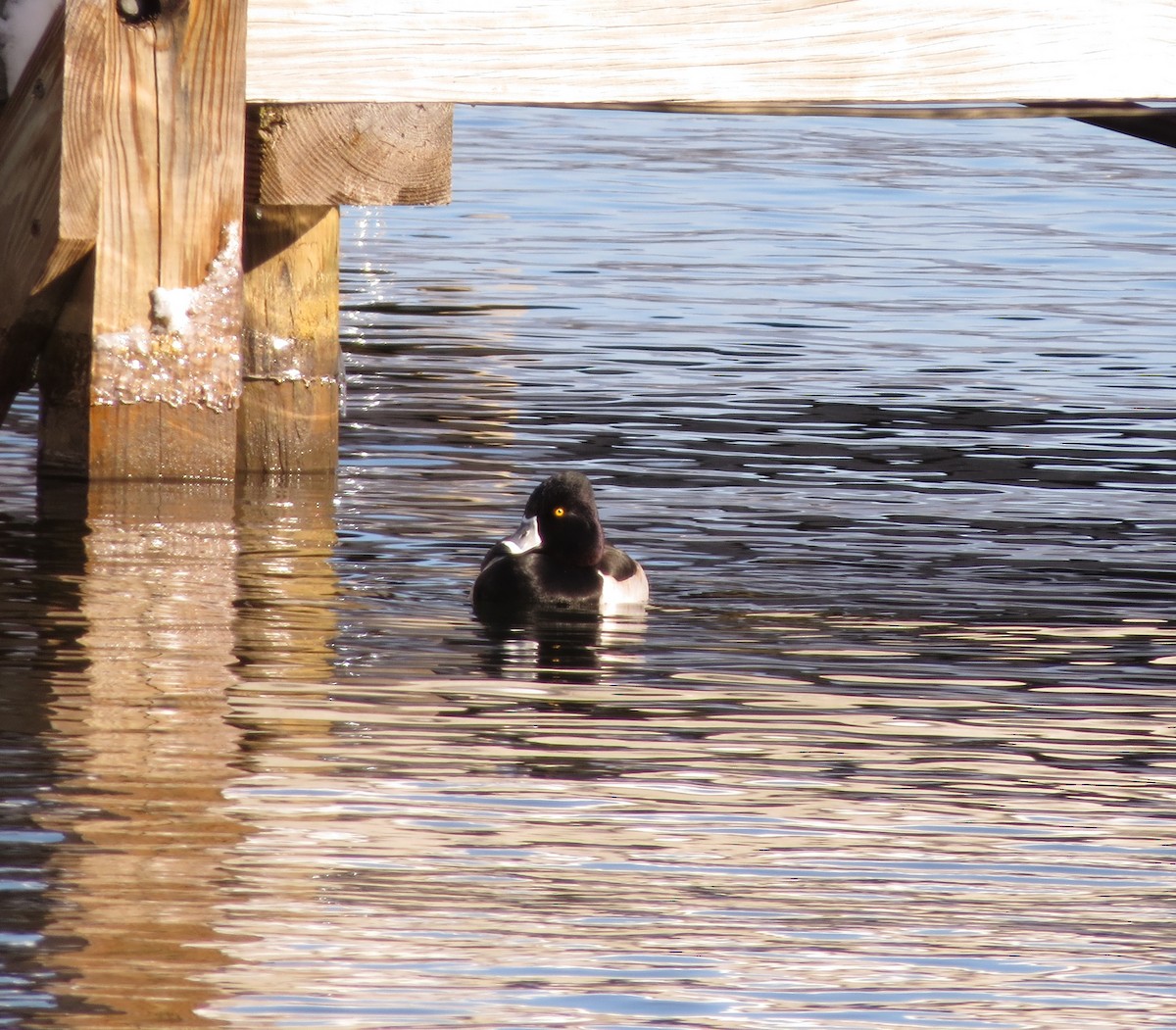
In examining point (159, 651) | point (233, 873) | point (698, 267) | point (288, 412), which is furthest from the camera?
point (698, 267)

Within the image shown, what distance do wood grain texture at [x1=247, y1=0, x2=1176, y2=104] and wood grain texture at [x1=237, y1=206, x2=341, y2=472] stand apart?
162cm

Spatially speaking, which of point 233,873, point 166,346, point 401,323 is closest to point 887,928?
point 233,873

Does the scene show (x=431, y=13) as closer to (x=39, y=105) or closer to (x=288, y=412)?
(x=39, y=105)

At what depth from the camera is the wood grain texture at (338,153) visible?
27.6ft

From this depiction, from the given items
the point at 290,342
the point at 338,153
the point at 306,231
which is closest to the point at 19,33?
the point at 338,153

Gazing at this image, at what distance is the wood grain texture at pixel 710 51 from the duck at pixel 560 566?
1217 millimetres

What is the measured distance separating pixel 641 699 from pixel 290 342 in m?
3.10

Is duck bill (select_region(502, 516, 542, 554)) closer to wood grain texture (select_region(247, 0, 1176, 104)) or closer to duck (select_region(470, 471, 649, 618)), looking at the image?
duck (select_region(470, 471, 649, 618))

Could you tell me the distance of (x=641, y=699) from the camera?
6.37 meters

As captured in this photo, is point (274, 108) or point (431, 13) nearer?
point (431, 13)

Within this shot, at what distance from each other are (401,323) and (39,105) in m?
5.33

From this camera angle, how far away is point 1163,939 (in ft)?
15.0

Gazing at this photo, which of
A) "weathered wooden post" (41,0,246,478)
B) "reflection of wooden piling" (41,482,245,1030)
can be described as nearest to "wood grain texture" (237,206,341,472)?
"reflection of wooden piling" (41,482,245,1030)

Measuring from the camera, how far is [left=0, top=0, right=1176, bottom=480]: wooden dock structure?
732 centimetres
